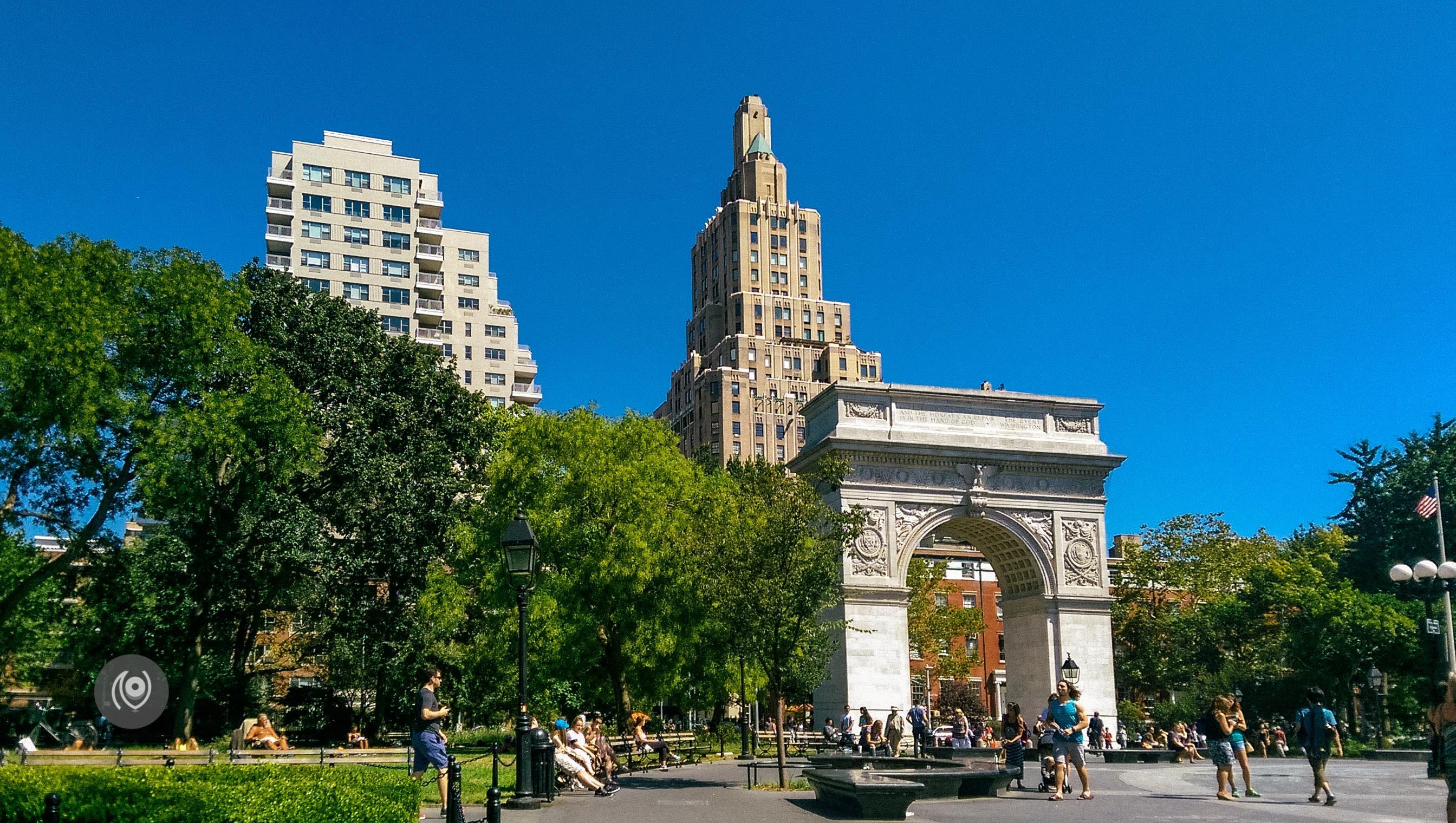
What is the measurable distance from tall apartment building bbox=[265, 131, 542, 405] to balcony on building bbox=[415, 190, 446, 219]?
7 cm

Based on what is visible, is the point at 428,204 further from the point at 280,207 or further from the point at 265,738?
the point at 265,738

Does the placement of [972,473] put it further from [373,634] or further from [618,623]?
[373,634]

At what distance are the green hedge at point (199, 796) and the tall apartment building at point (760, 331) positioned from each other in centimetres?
9597

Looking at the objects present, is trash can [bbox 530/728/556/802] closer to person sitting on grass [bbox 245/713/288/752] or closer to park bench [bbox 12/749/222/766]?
park bench [bbox 12/749/222/766]

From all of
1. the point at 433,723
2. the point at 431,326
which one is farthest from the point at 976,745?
the point at 431,326

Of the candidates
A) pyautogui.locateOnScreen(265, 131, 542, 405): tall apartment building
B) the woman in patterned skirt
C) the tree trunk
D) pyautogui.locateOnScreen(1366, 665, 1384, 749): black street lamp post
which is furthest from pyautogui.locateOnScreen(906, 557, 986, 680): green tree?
the tree trunk

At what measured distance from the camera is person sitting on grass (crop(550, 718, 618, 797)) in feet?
63.7

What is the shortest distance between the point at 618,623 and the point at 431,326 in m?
48.8

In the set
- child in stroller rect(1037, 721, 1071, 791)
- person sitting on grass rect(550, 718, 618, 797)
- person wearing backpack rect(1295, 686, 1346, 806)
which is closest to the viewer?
person wearing backpack rect(1295, 686, 1346, 806)

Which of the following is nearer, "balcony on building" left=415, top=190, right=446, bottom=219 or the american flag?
the american flag

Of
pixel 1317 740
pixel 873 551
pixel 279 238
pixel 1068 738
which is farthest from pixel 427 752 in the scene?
pixel 279 238

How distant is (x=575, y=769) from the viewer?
65.2 feet

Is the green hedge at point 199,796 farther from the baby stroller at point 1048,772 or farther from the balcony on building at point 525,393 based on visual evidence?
the balcony on building at point 525,393

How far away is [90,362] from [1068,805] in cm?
2227
